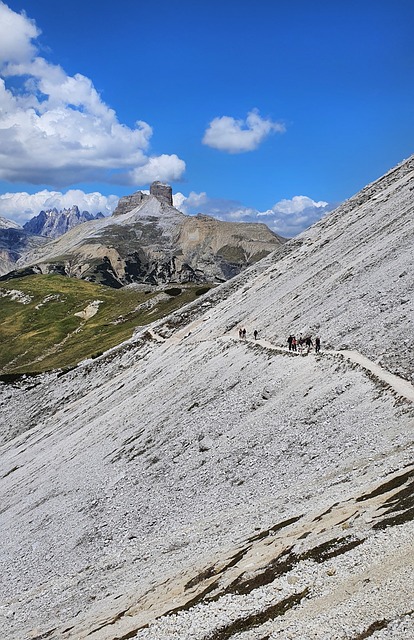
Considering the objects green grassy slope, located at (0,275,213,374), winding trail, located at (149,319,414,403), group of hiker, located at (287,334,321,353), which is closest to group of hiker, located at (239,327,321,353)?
group of hiker, located at (287,334,321,353)

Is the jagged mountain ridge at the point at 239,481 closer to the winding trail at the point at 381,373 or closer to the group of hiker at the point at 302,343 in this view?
the winding trail at the point at 381,373

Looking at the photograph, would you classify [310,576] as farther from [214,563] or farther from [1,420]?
[1,420]

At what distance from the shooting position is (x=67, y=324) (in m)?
167

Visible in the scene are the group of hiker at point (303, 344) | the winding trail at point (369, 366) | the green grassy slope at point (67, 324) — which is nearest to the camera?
the winding trail at point (369, 366)

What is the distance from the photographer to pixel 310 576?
2108 centimetres

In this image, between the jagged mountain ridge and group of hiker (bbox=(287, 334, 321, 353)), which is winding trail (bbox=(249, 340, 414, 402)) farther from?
group of hiker (bbox=(287, 334, 321, 353))

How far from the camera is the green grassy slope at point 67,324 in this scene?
416 ft

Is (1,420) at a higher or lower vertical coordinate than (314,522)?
higher

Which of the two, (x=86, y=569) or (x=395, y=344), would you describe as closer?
(x=86, y=569)

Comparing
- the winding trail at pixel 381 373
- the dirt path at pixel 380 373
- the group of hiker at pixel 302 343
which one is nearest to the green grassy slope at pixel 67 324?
the group of hiker at pixel 302 343

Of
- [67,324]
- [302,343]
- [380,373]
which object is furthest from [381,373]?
[67,324]

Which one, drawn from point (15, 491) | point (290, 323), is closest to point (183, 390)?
point (290, 323)

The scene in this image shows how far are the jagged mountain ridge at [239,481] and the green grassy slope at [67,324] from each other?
43.8 m

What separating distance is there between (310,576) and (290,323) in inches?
1802
